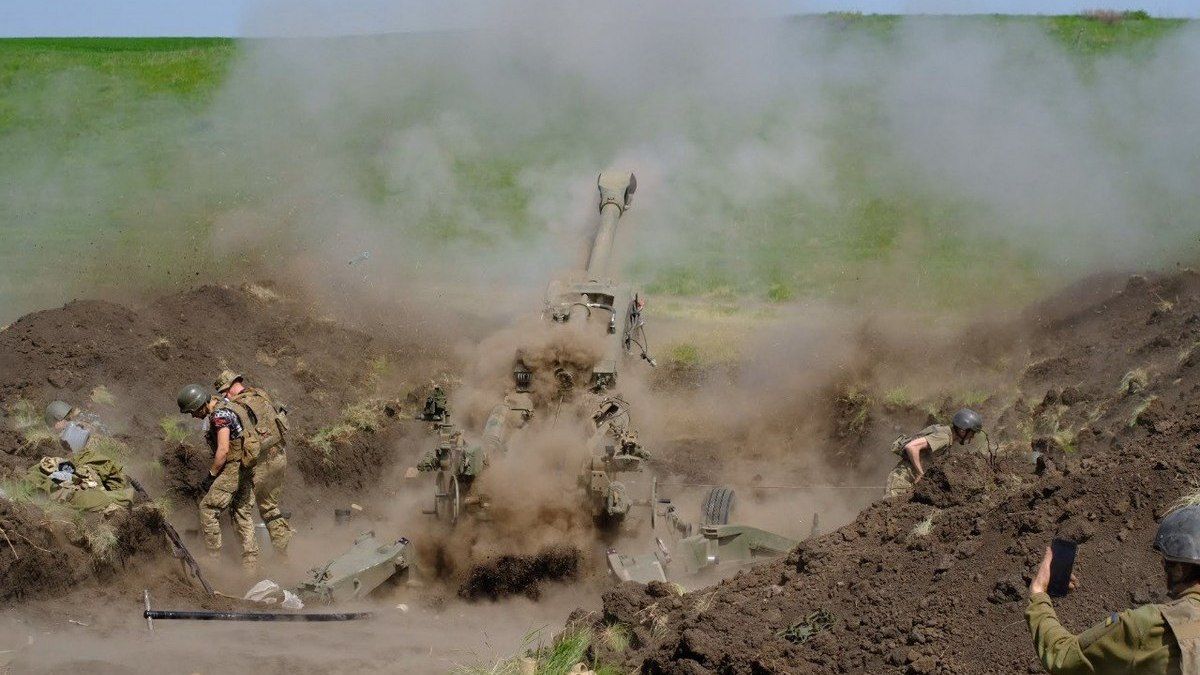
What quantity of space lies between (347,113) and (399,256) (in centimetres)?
674

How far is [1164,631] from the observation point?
4.54 m

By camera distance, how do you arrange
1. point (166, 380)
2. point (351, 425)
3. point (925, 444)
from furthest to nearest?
point (351, 425), point (166, 380), point (925, 444)

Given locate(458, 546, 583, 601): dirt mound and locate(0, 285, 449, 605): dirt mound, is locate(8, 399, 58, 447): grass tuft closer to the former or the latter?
locate(0, 285, 449, 605): dirt mound

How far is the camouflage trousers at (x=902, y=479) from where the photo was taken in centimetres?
1041

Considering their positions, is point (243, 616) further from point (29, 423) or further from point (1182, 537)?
point (1182, 537)

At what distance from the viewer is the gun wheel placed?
11555 mm

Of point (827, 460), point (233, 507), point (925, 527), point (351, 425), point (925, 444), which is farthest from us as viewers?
point (827, 460)

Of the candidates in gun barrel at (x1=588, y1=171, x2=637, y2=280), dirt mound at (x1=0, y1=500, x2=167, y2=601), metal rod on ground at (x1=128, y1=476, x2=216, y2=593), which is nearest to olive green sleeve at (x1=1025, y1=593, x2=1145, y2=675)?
dirt mound at (x1=0, y1=500, x2=167, y2=601)

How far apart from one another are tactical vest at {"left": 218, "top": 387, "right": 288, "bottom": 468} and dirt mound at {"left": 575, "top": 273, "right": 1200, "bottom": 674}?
13.0 ft

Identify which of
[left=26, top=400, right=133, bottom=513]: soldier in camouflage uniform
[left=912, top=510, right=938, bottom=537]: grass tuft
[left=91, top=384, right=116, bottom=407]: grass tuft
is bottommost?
[left=912, top=510, right=938, bottom=537]: grass tuft

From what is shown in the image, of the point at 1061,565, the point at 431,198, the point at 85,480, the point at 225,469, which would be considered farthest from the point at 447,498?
the point at 431,198

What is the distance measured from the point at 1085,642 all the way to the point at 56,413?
10.0 m

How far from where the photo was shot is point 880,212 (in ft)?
81.7

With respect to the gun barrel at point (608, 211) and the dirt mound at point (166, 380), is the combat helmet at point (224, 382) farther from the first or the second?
the gun barrel at point (608, 211)
